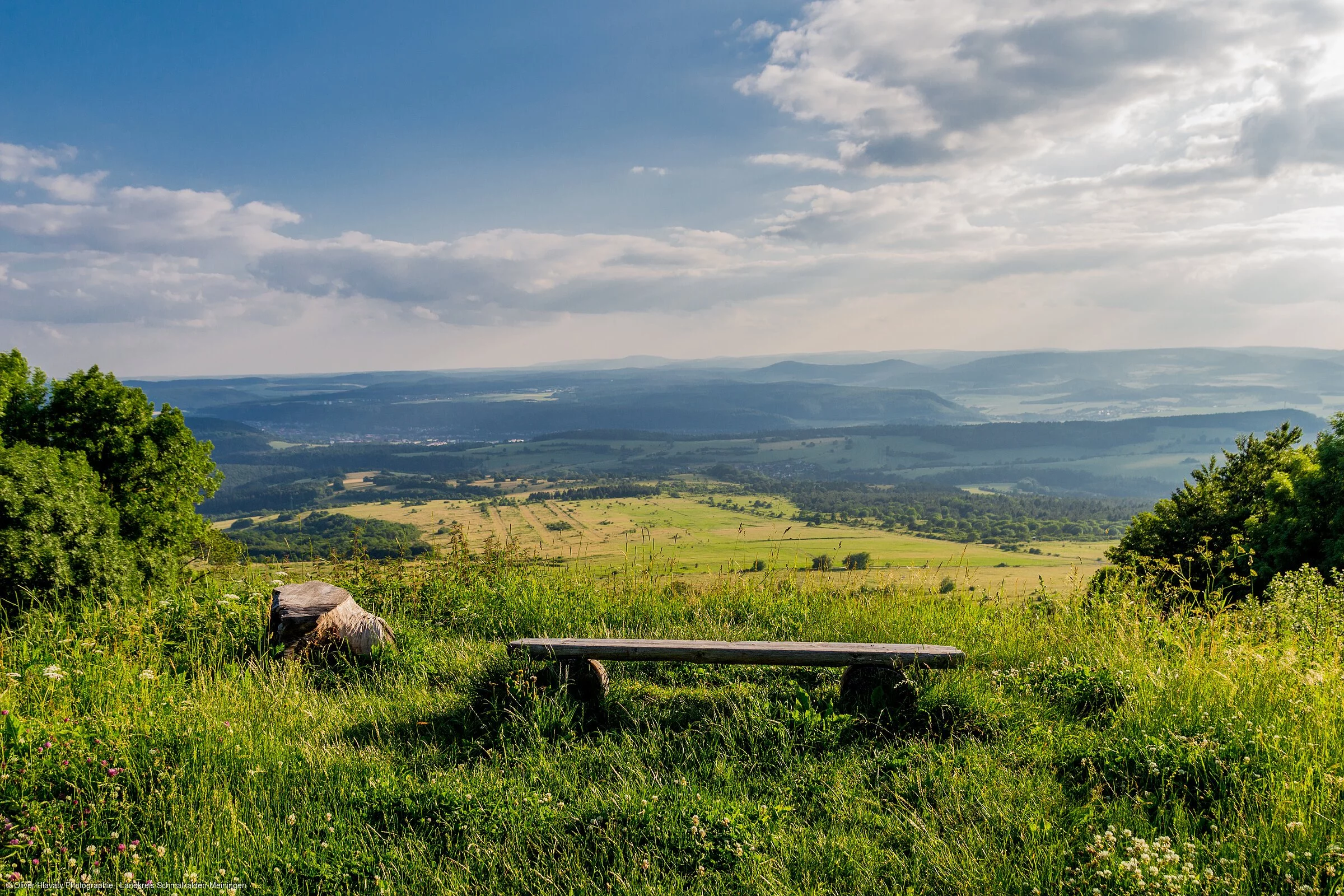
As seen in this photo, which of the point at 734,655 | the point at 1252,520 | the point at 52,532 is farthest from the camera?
the point at 1252,520

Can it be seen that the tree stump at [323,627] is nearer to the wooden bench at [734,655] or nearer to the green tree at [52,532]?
the wooden bench at [734,655]

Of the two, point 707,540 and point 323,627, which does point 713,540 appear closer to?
point 707,540

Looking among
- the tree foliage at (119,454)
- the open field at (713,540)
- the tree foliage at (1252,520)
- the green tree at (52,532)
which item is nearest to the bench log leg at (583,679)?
the open field at (713,540)

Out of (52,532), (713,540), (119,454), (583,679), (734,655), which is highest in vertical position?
(119,454)

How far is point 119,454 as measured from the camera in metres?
11.4

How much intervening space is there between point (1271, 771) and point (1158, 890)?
1.40m

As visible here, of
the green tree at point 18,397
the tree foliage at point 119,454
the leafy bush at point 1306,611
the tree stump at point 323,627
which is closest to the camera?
the leafy bush at point 1306,611

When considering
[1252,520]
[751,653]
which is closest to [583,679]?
[751,653]

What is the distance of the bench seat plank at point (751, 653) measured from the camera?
4812 millimetres

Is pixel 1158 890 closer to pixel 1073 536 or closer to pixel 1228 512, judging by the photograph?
pixel 1228 512

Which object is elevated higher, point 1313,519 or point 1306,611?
point 1306,611

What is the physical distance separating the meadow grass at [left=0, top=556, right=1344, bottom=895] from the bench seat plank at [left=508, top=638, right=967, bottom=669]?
0.18 meters

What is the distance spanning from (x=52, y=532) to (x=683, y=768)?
25.7 feet

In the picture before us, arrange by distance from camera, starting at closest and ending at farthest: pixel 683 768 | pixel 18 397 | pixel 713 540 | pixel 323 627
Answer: pixel 683 768 → pixel 323 627 → pixel 18 397 → pixel 713 540
